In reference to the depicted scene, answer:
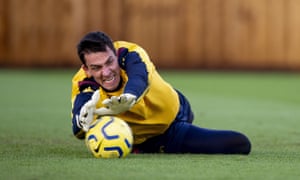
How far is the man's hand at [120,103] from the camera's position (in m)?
6.25

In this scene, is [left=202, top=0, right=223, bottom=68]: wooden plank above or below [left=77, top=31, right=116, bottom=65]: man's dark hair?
below

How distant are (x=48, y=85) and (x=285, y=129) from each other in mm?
7885

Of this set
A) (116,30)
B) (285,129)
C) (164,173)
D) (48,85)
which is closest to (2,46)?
(116,30)

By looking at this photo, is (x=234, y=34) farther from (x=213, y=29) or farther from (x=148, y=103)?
(x=148, y=103)

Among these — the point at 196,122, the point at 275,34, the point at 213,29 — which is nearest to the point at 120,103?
the point at 196,122

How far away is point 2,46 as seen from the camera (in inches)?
800

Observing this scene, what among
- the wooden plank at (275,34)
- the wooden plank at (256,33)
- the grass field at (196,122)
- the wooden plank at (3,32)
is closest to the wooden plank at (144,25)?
the grass field at (196,122)

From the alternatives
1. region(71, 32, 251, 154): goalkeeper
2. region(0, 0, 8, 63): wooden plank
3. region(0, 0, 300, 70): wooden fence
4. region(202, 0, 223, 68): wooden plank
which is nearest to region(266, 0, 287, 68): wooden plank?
region(0, 0, 300, 70): wooden fence

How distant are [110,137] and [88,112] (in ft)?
0.80

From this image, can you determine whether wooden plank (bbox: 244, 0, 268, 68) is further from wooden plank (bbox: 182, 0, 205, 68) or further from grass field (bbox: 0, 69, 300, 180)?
grass field (bbox: 0, 69, 300, 180)

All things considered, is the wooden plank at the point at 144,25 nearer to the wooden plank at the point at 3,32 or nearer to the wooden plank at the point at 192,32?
the wooden plank at the point at 192,32

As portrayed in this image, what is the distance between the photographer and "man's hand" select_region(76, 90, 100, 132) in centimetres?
646

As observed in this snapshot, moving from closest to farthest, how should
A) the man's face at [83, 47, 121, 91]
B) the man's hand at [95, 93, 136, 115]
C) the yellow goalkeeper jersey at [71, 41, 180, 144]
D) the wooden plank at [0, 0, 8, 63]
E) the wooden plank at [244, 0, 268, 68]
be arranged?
the man's hand at [95, 93, 136, 115], the man's face at [83, 47, 121, 91], the yellow goalkeeper jersey at [71, 41, 180, 144], the wooden plank at [0, 0, 8, 63], the wooden plank at [244, 0, 268, 68]

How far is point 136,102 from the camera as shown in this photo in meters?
6.45
